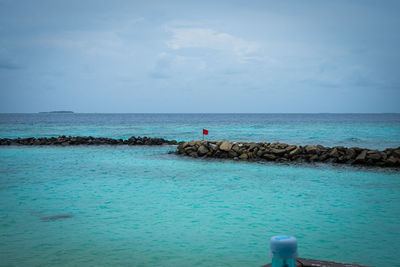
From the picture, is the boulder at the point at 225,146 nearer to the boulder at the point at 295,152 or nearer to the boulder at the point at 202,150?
the boulder at the point at 202,150

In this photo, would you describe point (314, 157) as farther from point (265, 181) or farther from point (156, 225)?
point (156, 225)

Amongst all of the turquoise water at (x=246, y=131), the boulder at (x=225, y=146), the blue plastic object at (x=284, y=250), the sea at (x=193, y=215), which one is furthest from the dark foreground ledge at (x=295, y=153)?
the blue plastic object at (x=284, y=250)

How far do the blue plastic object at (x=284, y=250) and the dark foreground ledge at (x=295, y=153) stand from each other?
610 inches

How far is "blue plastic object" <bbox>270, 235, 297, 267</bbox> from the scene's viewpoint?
2.36 metres

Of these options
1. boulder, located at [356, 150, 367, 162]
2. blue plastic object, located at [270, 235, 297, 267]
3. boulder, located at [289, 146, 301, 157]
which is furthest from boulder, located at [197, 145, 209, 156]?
blue plastic object, located at [270, 235, 297, 267]

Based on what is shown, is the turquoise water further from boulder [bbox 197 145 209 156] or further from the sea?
the sea

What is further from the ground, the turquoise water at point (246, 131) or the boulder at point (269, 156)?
the turquoise water at point (246, 131)

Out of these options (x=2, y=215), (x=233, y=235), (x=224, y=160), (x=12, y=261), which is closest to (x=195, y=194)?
(x=233, y=235)

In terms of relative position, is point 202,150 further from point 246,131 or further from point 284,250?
point 246,131

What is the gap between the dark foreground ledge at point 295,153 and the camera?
642 inches

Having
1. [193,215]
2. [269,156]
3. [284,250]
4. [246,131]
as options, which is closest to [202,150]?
[269,156]

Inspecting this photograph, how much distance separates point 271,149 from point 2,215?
13.3 metres

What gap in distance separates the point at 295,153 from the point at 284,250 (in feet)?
53.5

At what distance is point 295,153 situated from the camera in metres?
18.1
